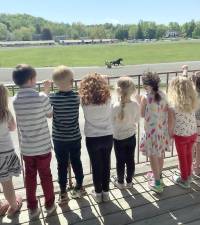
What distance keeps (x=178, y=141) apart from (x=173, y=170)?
0.79 meters

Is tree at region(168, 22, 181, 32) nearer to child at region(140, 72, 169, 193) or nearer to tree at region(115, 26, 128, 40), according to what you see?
tree at region(115, 26, 128, 40)

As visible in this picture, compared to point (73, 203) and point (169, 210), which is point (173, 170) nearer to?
point (169, 210)

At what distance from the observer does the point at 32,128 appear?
11.8 feet

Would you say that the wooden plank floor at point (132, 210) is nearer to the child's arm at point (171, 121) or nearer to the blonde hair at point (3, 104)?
the child's arm at point (171, 121)

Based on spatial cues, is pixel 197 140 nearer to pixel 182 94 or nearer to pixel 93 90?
pixel 182 94

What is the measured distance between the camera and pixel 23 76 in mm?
3492

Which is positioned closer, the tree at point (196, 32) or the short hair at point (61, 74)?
the short hair at point (61, 74)

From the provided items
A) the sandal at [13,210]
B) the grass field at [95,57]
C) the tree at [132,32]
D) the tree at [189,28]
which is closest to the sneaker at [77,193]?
the sandal at [13,210]

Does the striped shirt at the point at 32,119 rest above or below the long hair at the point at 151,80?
below

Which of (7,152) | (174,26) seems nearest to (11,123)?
(7,152)

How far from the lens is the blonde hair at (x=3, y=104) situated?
139 inches

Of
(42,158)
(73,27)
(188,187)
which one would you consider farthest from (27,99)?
(73,27)

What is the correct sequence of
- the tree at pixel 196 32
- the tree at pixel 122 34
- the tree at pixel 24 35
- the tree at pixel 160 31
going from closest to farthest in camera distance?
the tree at pixel 196 32
the tree at pixel 122 34
the tree at pixel 160 31
the tree at pixel 24 35

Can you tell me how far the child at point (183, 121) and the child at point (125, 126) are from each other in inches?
18.3
